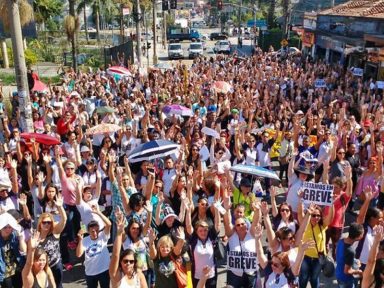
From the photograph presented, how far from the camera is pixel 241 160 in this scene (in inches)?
345

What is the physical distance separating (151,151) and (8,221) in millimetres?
2797

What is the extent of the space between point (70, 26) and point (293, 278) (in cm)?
2432

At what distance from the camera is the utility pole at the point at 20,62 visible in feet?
32.7

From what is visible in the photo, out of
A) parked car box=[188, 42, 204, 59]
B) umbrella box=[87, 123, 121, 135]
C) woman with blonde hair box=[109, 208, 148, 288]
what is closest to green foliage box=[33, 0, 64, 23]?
parked car box=[188, 42, 204, 59]

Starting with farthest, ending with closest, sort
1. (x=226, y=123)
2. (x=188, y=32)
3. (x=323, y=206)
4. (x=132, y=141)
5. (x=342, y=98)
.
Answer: (x=188, y=32) < (x=342, y=98) < (x=226, y=123) < (x=132, y=141) < (x=323, y=206)

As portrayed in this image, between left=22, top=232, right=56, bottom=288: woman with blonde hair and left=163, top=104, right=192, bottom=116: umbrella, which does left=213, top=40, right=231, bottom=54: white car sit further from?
left=22, top=232, right=56, bottom=288: woman with blonde hair

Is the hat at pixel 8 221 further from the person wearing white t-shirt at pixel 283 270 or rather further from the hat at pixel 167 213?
the person wearing white t-shirt at pixel 283 270

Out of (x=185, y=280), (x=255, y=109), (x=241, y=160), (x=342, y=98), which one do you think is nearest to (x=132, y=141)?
(x=241, y=160)

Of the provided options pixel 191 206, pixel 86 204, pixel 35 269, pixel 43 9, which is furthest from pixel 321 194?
pixel 43 9

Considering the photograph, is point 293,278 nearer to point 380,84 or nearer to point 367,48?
point 380,84

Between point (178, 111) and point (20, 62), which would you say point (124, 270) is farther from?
point (178, 111)

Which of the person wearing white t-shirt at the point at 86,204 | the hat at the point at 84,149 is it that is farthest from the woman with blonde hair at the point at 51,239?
the hat at the point at 84,149

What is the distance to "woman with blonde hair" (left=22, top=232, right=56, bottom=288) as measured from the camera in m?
4.62

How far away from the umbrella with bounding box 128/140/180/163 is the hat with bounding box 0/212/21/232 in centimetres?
245
